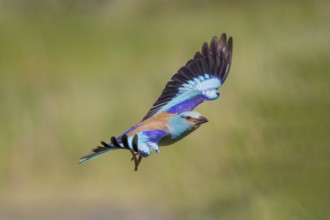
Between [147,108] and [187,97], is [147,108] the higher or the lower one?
the higher one

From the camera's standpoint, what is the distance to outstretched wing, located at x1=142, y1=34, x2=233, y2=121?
22.5ft

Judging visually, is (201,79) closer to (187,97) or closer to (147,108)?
(187,97)

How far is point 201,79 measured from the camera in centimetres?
700

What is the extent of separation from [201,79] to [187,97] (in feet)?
0.52

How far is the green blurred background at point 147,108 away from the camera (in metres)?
7.97

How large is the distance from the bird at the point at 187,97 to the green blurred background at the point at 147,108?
0.80 m

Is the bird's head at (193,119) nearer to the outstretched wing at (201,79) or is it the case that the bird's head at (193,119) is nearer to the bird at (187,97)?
the bird at (187,97)

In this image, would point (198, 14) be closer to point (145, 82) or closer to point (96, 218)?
point (145, 82)

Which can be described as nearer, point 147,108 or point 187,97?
point 187,97

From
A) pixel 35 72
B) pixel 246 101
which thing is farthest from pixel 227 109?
pixel 35 72

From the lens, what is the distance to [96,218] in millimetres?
9820

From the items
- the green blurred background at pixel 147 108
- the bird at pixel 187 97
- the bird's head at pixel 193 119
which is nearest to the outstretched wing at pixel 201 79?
the bird at pixel 187 97

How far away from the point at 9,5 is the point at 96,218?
11.8 ft

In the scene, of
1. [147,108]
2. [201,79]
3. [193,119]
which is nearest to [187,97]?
[201,79]
